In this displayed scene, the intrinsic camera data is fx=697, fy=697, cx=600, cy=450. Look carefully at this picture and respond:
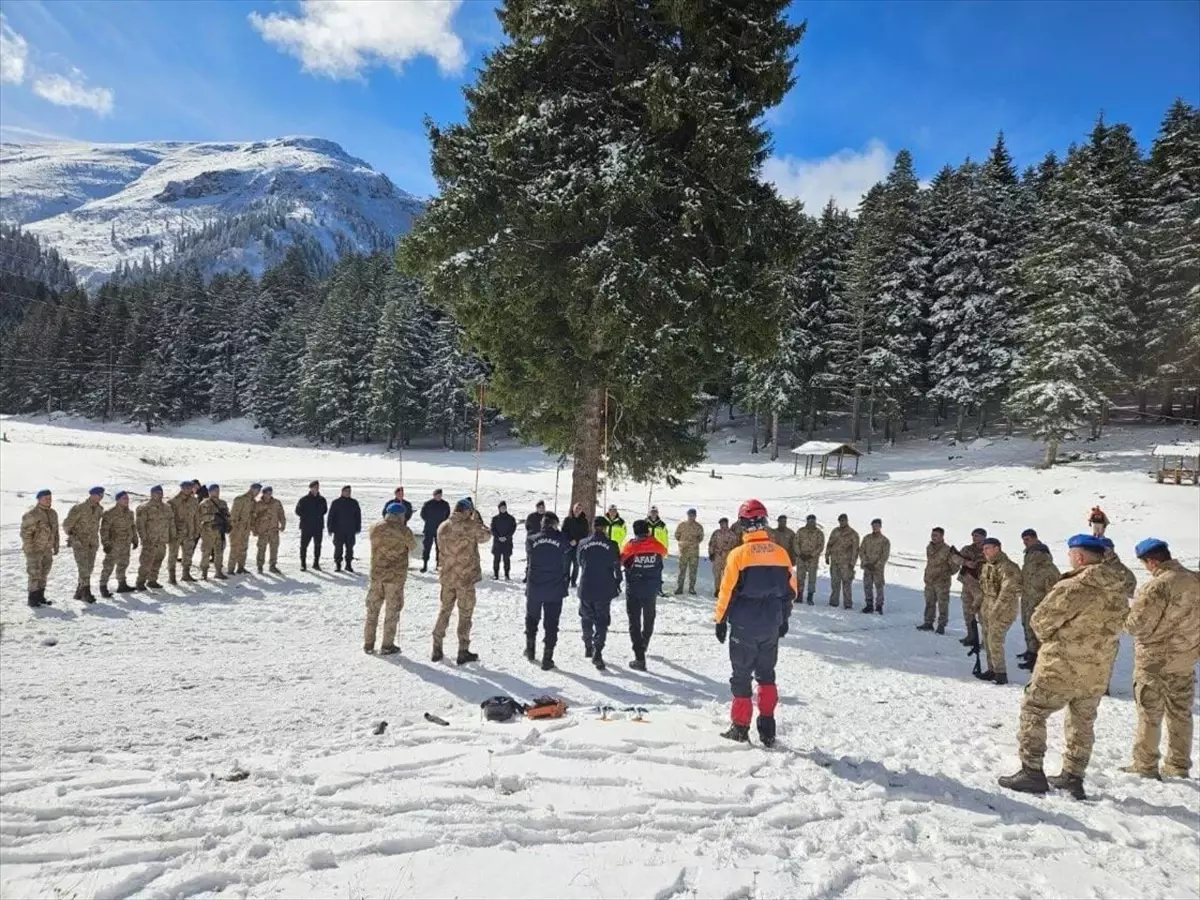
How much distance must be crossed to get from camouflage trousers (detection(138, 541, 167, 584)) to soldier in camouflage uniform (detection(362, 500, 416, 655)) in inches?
223

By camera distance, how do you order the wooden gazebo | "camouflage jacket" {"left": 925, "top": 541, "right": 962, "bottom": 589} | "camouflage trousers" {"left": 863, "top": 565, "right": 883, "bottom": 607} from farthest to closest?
1. the wooden gazebo
2. "camouflage trousers" {"left": 863, "top": 565, "right": 883, "bottom": 607}
3. "camouflage jacket" {"left": 925, "top": 541, "right": 962, "bottom": 589}

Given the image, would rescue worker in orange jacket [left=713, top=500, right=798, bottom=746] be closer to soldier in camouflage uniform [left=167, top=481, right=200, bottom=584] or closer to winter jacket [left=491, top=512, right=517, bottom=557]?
winter jacket [left=491, top=512, right=517, bottom=557]

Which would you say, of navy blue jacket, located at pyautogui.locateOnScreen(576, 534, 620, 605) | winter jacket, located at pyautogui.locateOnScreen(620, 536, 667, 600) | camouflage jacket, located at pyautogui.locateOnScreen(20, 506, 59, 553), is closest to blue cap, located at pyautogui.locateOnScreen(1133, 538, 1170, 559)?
winter jacket, located at pyautogui.locateOnScreen(620, 536, 667, 600)

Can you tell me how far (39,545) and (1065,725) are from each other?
542 inches

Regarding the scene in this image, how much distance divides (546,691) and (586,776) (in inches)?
109

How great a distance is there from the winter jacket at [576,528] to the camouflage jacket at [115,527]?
7.79 metres

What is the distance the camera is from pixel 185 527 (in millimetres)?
13227

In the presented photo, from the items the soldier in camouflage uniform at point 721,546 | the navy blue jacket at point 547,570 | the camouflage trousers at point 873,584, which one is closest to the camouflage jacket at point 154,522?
the navy blue jacket at point 547,570

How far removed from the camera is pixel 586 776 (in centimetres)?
539

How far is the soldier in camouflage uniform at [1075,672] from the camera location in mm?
5773

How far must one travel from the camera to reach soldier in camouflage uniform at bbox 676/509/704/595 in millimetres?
15188

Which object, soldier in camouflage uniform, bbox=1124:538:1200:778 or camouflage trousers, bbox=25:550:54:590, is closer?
soldier in camouflage uniform, bbox=1124:538:1200:778

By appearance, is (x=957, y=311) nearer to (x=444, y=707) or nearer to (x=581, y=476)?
(x=581, y=476)

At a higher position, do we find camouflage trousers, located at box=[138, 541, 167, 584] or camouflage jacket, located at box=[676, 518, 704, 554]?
camouflage jacket, located at box=[676, 518, 704, 554]
